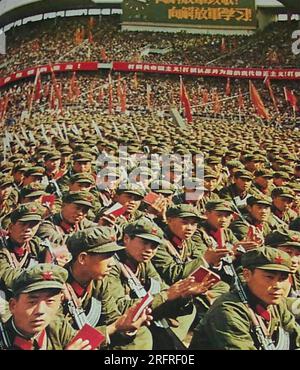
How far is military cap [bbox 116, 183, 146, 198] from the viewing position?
489cm

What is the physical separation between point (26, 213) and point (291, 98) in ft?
8.42

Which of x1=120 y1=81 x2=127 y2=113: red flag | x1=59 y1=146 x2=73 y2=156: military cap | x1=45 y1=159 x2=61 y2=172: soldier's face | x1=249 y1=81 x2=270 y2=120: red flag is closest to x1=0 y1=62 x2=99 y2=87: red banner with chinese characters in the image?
x1=120 y1=81 x2=127 y2=113: red flag

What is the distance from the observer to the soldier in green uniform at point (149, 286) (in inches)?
176

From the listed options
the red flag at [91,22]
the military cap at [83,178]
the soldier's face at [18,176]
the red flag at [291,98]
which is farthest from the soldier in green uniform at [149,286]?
the red flag at [91,22]

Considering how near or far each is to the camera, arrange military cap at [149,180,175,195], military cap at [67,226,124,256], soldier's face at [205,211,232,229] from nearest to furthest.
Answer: military cap at [67,226,124,256] < soldier's face at [205,211,232,229] < military cap at [149,180,175,195]

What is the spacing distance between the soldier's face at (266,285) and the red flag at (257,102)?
1511mm

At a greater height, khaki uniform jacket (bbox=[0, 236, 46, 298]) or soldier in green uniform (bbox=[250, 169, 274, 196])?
soldier in green uniform (bbox=[250, 169, 274, 196])

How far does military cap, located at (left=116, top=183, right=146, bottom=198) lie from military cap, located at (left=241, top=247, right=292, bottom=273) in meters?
0.98

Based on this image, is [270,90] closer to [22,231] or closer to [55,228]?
[55,228]

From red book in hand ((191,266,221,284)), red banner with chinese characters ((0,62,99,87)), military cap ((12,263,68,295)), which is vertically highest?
red banner with chinese characters ((0,62,99,87))

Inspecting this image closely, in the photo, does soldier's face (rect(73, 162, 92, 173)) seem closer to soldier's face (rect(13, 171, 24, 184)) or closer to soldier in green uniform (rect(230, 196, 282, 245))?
soldier's face (rect(13, 171, 24, 184))

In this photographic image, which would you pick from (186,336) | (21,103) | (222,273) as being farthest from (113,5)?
(186,336)

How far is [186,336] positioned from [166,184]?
4.12ft

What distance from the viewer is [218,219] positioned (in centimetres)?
482
